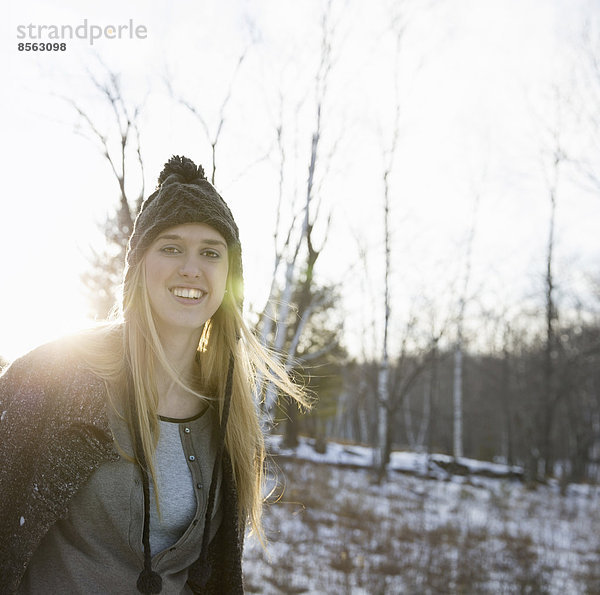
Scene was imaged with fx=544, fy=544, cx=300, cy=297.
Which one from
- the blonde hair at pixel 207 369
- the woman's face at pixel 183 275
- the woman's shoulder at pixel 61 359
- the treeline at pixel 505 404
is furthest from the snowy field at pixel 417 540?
the treeline at pixel 505 404

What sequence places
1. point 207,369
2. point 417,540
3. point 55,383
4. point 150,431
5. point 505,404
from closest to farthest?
point 55,383 → point 150,431 → point 207,369 → point 417,540 → point 505,404

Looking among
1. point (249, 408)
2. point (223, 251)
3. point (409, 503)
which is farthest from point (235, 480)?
point (409, 503)

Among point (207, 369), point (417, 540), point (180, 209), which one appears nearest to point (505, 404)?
point (417, 540)

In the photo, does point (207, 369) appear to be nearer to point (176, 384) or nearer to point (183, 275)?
point (176, 384)

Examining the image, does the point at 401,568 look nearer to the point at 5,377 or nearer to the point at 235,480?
the point at 235,480

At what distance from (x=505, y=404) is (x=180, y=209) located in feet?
81.6

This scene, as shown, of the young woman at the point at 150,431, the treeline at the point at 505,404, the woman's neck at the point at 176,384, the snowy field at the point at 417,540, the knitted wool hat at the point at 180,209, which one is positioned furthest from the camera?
the treeline at the point at 505,404

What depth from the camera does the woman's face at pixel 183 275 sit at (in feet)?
6.76

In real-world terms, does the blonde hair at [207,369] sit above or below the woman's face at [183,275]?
below

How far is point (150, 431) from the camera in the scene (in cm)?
198

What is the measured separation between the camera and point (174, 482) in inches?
80.1

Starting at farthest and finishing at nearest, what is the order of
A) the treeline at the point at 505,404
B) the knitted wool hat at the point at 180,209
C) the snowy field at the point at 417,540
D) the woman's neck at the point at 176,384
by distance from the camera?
1. the treeline at the point at 505,404
2. the snowy field at the point at 417,540
3. the woman's neck at the point at 176,384
4. the knitted wool hat at the point at 180,209

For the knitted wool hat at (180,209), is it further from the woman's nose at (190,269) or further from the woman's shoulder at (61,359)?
the woman's shoulder at (61,359)

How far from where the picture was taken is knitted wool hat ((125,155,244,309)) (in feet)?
Answer: 6.75
